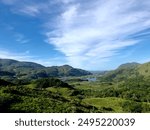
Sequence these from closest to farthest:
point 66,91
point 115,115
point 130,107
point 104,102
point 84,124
Answer: point 84,124, point 115,115, point 130,107, point 104,102, point 66,91

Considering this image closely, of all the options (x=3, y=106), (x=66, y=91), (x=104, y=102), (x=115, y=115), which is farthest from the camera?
(x=66, y=91)

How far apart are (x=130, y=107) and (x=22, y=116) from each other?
12443 centimetres

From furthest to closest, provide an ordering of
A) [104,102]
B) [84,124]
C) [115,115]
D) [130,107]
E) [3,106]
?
[104,102] < [130,107] < [3,106] < [115,115] < [84,124]

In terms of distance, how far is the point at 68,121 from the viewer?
9.81 m

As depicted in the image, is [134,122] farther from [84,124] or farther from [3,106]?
[3,106]

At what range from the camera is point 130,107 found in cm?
13038

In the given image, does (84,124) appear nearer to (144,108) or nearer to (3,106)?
(3,106)

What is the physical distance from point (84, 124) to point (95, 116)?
0.65 m

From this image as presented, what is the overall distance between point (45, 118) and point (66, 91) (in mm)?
165362

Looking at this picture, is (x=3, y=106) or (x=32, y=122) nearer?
(x=32, y=122)

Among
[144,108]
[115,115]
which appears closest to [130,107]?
[144,108]


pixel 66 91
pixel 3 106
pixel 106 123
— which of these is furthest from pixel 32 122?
pixel 66 91

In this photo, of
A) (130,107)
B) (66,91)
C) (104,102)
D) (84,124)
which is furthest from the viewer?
(66,91)

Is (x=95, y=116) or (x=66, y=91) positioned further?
(x=66, y=91)
